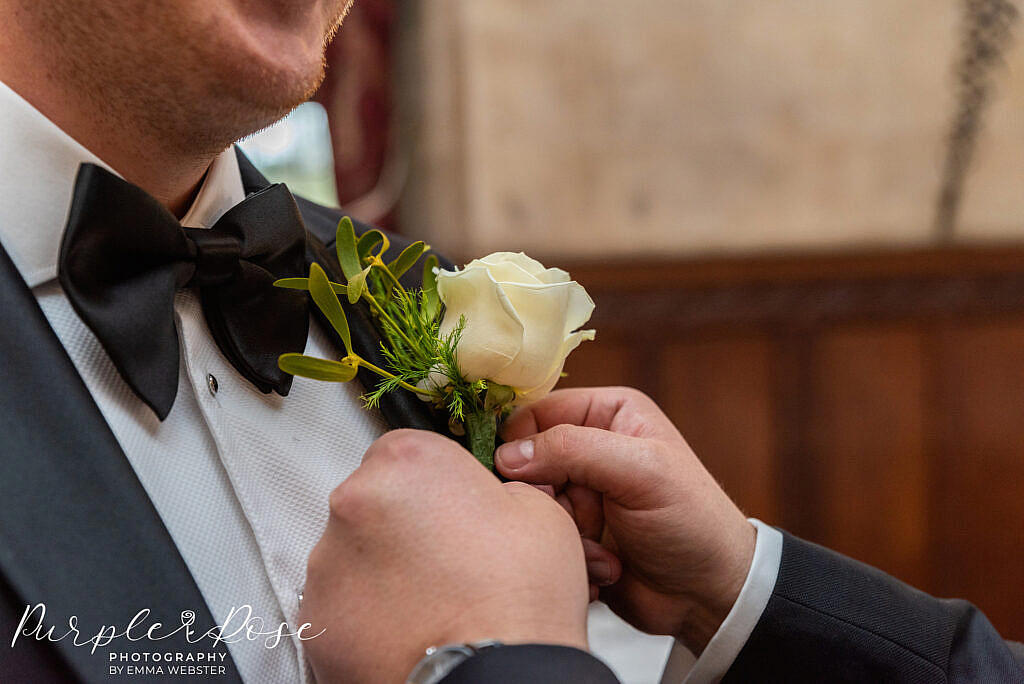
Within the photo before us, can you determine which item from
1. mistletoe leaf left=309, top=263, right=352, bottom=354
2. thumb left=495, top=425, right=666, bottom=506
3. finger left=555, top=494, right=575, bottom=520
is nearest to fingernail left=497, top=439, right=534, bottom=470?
thumb left=495, top=425, right=666, bottom=506

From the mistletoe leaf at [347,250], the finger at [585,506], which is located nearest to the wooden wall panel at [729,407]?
the finger at [585,506]

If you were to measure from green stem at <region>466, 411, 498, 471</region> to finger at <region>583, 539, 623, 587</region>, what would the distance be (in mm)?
175

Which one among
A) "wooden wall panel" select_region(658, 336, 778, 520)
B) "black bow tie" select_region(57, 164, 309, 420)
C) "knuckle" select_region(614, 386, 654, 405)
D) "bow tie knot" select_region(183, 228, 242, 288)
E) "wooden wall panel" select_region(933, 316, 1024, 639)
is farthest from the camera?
"wooden wall panel" select_region(658, 336, 778, 520)

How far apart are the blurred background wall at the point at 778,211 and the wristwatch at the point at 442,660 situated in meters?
2.86

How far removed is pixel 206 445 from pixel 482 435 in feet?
0.94

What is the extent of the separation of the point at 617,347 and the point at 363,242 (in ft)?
8.61

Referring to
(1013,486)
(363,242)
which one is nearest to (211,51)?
(363,242)

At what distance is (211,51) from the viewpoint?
36.5 inches

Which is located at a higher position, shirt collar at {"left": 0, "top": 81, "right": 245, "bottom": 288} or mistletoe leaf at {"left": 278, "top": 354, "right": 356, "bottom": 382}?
shirt collar at {"left": 0, "top": 81, "right": 245, "bottom": 288}

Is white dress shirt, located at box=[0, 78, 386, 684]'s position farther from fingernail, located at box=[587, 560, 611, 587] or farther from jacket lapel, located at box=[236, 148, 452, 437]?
fingernail, located at box=[587, 560, 611, 587]

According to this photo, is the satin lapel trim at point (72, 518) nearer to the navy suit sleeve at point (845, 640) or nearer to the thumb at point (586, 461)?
the thumb at point (586, 461)

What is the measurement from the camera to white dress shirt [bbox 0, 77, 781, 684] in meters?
0.89

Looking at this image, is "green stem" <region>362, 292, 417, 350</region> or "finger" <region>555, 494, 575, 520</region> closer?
"green stem" <region>362, 292, 417, 350</region>

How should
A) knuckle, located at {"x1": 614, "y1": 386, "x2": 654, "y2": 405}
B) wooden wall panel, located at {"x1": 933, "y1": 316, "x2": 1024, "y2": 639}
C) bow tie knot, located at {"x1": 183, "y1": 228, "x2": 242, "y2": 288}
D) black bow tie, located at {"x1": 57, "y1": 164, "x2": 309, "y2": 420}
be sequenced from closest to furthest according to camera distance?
1. black bow tie, located at {"x1": 57, "y1": 164, "x2": 309, "y2": 420}
2. bow tie knot, located at {"x1": 183, "y1": 228, "x2": 242, "y2": 288}
3. knuckle, located at {"x1": 614, "y1": 386, "x2": 654, "y2": 405}
4. wooden wall panel, located at {"x1": 933, "y1": 316, "x2": 1024, "y2": 639}
